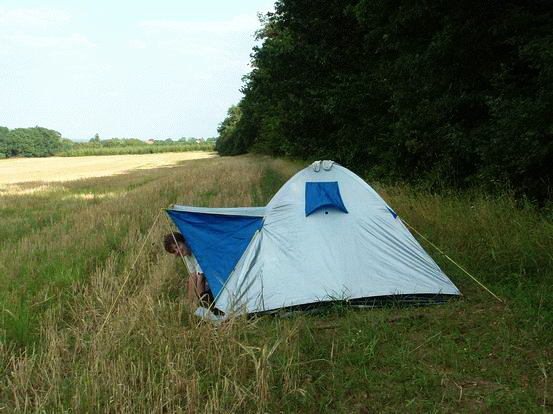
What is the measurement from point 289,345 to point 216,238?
202cm

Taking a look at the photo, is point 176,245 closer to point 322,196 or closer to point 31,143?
point 322,196

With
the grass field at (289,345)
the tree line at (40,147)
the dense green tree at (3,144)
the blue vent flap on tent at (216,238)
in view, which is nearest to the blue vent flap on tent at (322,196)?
the blue vent flap on tent at (216,238)

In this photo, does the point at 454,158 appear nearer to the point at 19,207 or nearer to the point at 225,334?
the point at 225,334

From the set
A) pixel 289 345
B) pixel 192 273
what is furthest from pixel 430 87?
pixel 289 345

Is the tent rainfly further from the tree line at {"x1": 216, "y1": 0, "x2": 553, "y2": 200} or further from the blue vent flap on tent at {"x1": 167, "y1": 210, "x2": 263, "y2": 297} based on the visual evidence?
the tree line at {"x1": 216, "y1": 0, "x2": 553, "y2": 200}

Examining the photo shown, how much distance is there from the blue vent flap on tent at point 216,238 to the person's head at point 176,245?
62 millimetres

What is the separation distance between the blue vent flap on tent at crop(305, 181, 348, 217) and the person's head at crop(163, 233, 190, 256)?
5.04 feet

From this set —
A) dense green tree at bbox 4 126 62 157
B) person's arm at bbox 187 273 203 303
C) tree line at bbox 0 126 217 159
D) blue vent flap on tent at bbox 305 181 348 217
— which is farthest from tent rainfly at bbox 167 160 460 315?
dense green tree at bbox 4 126 62 157

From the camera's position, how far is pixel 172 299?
191 inches

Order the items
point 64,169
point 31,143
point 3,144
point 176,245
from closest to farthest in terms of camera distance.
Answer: point 176,245 → point 64,169 → point 3,144 → point 31,143

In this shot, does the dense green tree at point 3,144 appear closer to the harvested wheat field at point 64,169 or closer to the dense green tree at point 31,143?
the dense green tree at point 31,143

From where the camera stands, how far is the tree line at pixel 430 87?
6066 mm

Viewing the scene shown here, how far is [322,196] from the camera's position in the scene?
5.07 m

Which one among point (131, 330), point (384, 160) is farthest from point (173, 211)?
point (384, 160)
